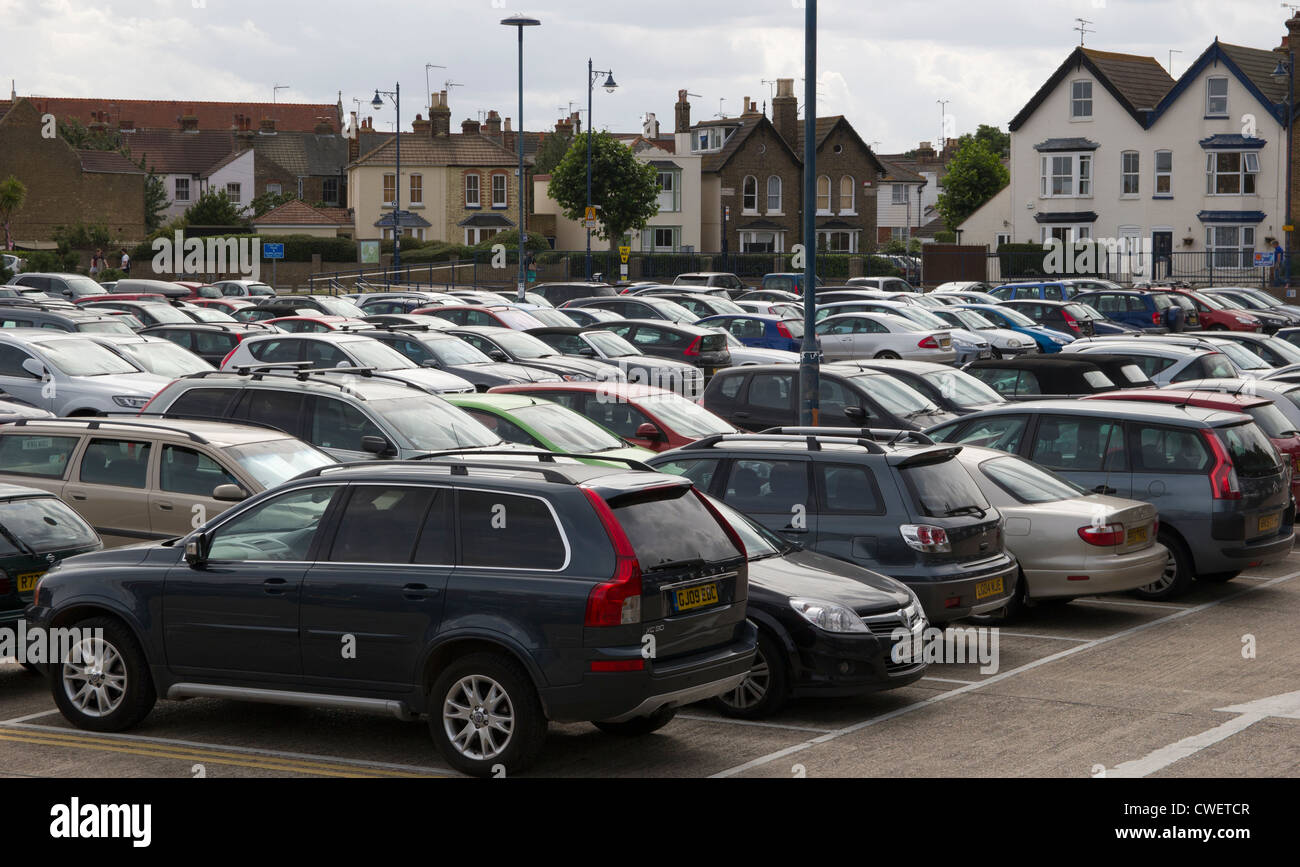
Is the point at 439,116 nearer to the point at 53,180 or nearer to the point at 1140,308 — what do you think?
the point at 53,180

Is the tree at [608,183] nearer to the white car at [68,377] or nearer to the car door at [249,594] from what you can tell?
the white car at [68,377]

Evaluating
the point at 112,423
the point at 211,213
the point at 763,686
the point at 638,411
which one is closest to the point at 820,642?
the point at 763,686

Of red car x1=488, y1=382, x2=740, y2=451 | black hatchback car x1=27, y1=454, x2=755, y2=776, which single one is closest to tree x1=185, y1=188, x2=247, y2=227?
red car x1=488, y1=382, x2=740, y2=451

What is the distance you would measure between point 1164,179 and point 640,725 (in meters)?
63.2

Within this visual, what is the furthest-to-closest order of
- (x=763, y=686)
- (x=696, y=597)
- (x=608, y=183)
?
1. (x=608, y=183)
2. (x=763, y=686)
3. (x=696, y=597)

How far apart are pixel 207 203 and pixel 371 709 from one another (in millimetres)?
73816

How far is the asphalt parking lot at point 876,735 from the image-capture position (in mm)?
8422

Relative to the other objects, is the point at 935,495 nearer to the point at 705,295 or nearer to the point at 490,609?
the point at 490,609

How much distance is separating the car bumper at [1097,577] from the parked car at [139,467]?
19.7ft

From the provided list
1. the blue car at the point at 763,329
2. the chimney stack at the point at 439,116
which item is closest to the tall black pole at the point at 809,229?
the blue car at the point at 763,329

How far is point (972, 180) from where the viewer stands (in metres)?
91.4

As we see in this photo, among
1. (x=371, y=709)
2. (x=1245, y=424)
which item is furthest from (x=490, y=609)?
(x=1245, y=424)

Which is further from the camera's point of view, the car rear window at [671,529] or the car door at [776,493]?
the car door at [776,493]

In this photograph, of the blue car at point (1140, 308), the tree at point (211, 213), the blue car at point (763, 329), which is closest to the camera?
the blue car at point (763, 329)
